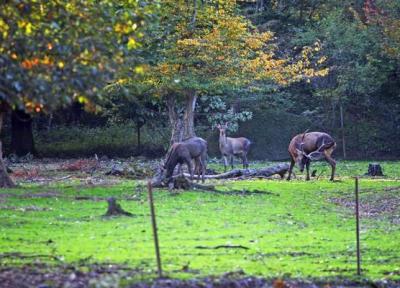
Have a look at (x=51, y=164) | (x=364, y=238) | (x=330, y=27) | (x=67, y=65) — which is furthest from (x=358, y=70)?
(x=67, y=65)

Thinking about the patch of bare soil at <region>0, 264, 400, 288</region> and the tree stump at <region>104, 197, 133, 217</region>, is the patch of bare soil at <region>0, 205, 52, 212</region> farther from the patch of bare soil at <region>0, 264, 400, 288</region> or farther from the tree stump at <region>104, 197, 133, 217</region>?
the patch of bare soil at <region>0, 264, 400, 288</region>

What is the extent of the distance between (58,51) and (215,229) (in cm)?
855

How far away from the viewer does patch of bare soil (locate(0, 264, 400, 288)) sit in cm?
1297

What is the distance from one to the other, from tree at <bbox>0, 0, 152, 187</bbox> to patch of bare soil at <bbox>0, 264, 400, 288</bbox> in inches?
96.3

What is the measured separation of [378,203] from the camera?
27406mm

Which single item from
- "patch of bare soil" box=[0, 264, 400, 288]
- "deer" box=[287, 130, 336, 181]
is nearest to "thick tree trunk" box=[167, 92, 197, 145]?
"deer" box=[287, 130, 336, 181]

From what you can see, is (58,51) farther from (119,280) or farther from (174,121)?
(174,121)

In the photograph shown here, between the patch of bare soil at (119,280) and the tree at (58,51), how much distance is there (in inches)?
96.3

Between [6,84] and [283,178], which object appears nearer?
[6,84]

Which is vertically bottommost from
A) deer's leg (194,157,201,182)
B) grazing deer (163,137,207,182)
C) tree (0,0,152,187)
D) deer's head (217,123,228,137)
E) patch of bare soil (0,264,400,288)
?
patch of bare soil (0,264,400,288)

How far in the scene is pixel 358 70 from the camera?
48844 mm

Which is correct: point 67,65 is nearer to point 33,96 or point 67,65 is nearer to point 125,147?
point 33,96

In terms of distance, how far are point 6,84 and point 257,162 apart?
3743 centimetres

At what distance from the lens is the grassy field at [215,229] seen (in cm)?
1594
